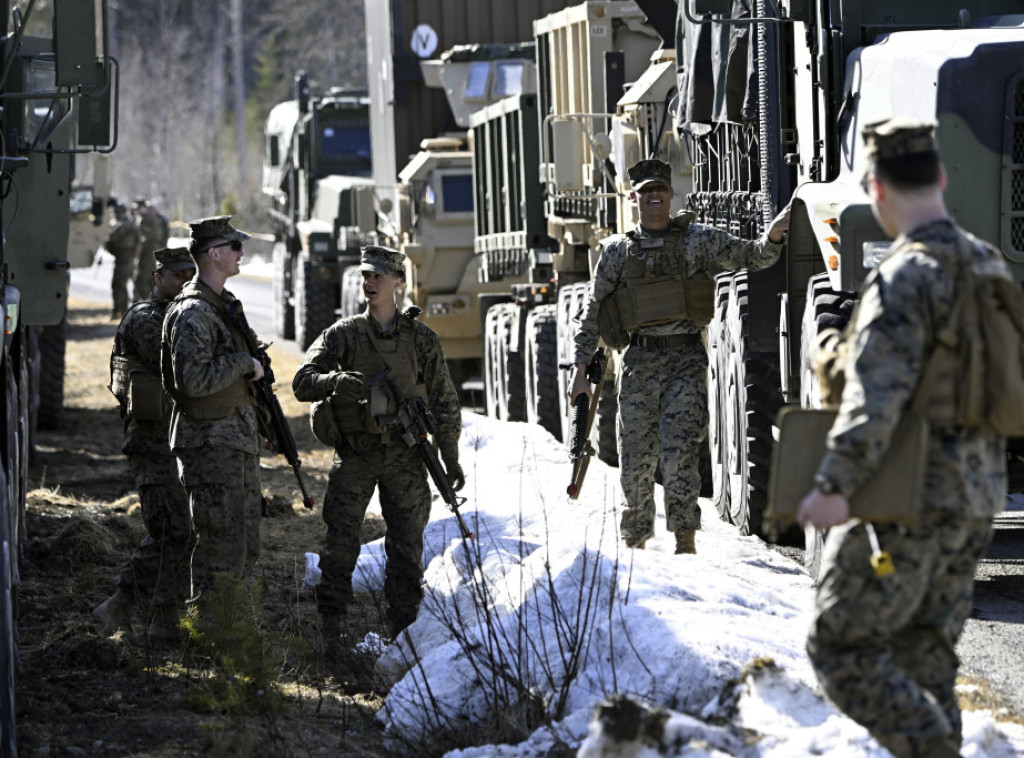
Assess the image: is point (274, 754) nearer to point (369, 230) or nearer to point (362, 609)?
point (362, 609)

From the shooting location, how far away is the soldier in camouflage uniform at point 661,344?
7395 millimetres

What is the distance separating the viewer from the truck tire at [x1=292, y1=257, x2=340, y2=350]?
20.8 m

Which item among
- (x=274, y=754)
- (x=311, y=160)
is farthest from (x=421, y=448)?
(x=311, y=160)

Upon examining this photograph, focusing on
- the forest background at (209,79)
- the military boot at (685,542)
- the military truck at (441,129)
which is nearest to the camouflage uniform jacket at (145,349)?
the military boot at (685,542)

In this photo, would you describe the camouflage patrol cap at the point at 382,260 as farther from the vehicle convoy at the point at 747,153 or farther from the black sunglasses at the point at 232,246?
the vehicle convoy at the point at 747,153

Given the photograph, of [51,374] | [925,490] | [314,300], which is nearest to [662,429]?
[925,490]

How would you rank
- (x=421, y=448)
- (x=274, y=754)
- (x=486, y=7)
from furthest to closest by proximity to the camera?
(x=486, y=7) → (x=421, y=448) → (x=274, y=754)

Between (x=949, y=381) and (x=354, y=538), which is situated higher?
(x=949, y=381)

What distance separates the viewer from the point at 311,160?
74.5ft

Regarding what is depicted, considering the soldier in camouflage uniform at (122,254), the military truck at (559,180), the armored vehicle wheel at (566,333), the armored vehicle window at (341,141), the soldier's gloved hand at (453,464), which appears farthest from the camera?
the soldier in camouflage uniform at (122,254)

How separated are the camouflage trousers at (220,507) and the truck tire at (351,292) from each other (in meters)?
10.9

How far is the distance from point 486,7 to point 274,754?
1249 centimetres

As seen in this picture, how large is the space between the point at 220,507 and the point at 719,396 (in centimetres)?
334

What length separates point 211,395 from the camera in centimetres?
654
